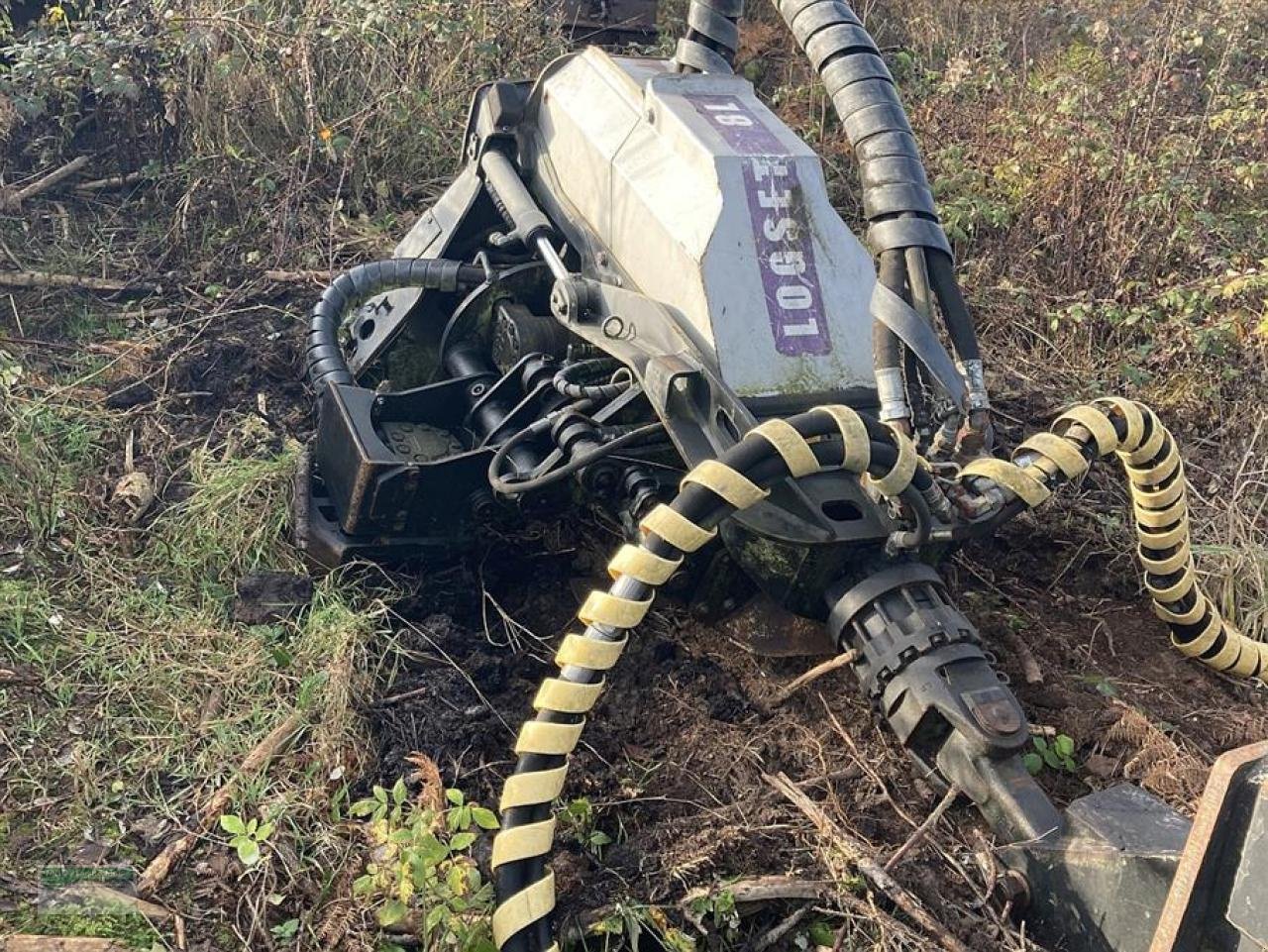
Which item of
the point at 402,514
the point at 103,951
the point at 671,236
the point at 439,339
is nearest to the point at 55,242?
the point at 439,339

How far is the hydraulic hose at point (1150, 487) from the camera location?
124 inches

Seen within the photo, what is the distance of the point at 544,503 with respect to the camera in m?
3.84

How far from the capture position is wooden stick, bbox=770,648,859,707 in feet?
10.4

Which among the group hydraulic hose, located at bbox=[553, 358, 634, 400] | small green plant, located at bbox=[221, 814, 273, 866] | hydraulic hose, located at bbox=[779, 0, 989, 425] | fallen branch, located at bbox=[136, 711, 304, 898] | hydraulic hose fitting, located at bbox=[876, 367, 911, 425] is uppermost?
hydraulic hose, located at bbox=[779, 0, 989, 425]

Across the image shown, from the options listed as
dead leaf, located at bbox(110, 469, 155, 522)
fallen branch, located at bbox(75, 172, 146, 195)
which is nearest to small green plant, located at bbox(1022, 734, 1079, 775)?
dead leaf, located at bbox(110, 469, 155, 522)

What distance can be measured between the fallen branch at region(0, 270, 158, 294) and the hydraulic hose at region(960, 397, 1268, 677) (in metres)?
4.27

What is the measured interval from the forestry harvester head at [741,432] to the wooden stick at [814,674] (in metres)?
0.03

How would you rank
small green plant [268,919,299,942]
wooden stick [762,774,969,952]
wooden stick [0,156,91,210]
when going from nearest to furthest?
wooden stick [762,774,969,952]
small green plant [268,919,299,942]
wooden stick [0,156,91,210]

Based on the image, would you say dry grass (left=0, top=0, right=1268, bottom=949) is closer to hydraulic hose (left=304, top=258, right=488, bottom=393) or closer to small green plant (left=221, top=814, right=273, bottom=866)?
small green plant (left=221, top=814, right=273, bottom=866)

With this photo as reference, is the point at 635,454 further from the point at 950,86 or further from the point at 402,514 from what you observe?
the point at 950,86

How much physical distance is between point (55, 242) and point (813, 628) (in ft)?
14.9

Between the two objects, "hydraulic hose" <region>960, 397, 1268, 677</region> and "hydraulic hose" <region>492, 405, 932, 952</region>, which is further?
"hydraulic hose" <region>960, 397, 1268, 677</region>

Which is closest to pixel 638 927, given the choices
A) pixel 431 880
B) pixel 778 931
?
pixel 778 931

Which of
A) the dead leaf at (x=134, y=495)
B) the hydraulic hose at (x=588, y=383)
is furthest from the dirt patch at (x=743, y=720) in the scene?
the dead leaf at (x=134, y=495)
